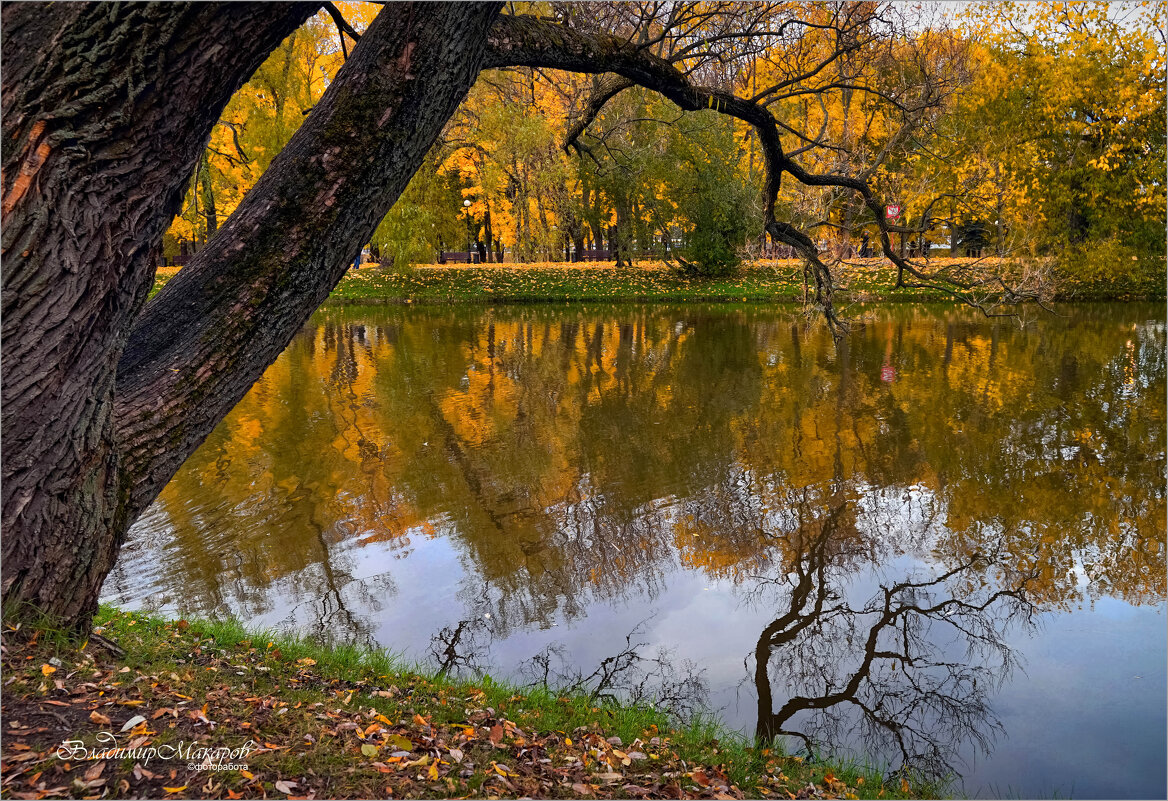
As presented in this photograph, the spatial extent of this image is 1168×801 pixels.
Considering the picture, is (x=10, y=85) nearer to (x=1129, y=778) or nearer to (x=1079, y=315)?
(x=1129, y=778)

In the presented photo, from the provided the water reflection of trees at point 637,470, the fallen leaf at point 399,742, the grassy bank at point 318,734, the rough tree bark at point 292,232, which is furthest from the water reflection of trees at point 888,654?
the rough tree bark at point 292,232

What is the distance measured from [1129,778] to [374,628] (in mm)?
4932

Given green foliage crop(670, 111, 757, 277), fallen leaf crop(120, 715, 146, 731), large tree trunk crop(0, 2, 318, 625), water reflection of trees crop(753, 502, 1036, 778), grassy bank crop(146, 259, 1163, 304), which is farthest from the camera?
green foliage crop(670, 111, 757, 277)

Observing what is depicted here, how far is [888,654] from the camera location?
569 cm

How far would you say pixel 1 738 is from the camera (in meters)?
2.64

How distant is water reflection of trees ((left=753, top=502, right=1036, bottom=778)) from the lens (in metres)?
4.84

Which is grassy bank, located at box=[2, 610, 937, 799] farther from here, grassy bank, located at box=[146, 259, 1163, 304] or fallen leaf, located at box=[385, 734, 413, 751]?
grassy bank, located at box=[146, 259, 1163, 304]

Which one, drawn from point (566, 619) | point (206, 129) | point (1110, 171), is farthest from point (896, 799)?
point (1110, 171)

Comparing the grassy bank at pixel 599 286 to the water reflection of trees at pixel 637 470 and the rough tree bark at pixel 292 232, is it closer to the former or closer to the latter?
the water reflection of trees at pixel 637 470

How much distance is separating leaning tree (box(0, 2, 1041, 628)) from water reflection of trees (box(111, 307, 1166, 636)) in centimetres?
299

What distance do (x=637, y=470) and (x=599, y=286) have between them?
22.4 metres

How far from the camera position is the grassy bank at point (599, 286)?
28797 millimetres

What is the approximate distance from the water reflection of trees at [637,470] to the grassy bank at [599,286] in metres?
12.3

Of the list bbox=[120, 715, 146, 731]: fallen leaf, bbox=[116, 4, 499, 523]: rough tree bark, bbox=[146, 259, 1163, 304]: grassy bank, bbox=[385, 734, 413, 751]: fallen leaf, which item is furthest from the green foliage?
bbox=[120, 715, 146, 731]: fallen leaf
